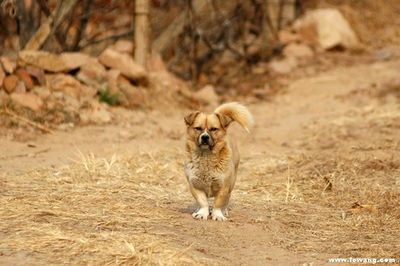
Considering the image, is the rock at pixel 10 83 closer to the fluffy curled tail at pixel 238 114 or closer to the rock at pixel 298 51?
the fluffy curled tail at pixel 238 114

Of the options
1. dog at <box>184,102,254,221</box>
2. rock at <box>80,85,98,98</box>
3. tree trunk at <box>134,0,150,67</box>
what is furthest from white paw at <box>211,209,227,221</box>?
tree trunk at <box>134,0,150,67</box>

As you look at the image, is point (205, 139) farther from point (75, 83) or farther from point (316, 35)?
point (316, 35)

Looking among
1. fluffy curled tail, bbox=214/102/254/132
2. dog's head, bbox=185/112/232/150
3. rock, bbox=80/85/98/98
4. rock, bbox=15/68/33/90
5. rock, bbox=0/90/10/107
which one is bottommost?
dog's head, bbox=185/112/232/150

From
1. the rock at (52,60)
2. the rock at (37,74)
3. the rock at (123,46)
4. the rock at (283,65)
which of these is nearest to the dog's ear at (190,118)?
the rock at (37,74)

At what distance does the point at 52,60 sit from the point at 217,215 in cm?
693

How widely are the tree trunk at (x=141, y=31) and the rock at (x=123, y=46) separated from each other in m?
0.20

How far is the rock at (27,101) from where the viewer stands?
1243 cm

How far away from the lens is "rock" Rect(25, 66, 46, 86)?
12996 mm

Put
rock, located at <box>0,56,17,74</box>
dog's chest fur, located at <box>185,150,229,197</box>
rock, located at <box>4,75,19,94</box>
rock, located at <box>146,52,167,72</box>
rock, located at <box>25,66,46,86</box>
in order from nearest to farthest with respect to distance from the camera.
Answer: dog's chest fur, located at <box>185,150,229,197</box>
rock, located at <box>4,75,19,94</box>
rock, located at <box>0,56,17,74</box>
rock, located at <box>25,66,46,86</box>
rock, located at <box>146,52,167,72</box>

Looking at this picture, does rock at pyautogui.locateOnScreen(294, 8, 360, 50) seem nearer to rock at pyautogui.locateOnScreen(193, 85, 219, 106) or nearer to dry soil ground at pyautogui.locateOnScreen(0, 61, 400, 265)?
rock at pyautogui.locateOnScreen(193, 85, 219, 106)

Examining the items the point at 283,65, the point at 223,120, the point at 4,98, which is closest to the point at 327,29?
the point at 283,65

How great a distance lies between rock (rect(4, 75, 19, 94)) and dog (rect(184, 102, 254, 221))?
18.4 feet

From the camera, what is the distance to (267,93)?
17078 mm

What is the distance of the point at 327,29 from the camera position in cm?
1955
